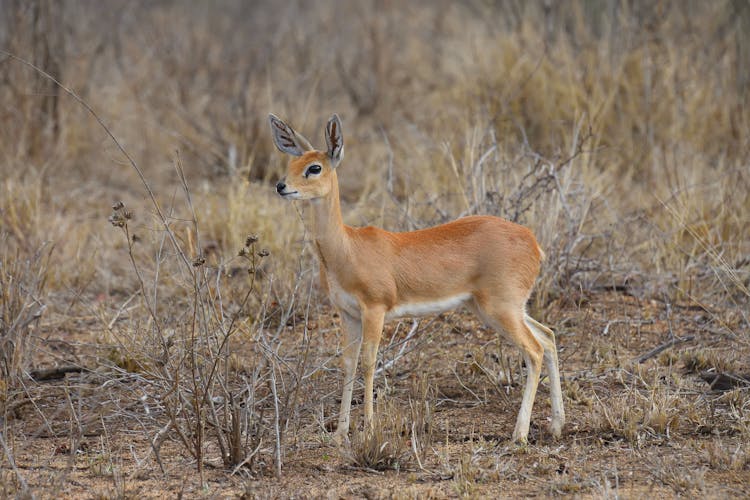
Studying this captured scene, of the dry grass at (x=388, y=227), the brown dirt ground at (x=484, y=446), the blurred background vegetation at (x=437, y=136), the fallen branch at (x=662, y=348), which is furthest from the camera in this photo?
the blurred background vegetation at (x=437, y=136)

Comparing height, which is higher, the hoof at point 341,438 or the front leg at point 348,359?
the front leg at point 348,359

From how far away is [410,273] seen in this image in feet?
15.4

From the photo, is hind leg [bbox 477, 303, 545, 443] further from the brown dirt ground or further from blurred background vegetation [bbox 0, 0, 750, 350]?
blurred background vegetation [bbox 0, 0, 750, 350]

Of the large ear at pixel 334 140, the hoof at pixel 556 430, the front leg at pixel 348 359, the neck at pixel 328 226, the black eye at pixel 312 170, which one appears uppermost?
the large ear at pixel 334 140

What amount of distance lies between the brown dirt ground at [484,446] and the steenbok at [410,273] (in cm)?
23

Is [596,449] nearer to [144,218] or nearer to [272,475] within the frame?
[272,475]

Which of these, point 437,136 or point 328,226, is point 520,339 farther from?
point 437,136

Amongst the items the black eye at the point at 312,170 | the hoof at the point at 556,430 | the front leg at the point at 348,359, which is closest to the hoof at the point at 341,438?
the front leg at the point at 348,359

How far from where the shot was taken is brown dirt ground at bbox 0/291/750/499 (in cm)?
420

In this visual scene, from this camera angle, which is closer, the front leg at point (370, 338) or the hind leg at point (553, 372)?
the front leg at point (370, 338)

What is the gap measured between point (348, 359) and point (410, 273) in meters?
0.51

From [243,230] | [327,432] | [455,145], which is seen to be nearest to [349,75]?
[455,145]

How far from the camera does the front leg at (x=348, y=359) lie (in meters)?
4.75

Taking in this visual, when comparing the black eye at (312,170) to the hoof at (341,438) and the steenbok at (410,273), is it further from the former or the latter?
the hoof at (341,438)
